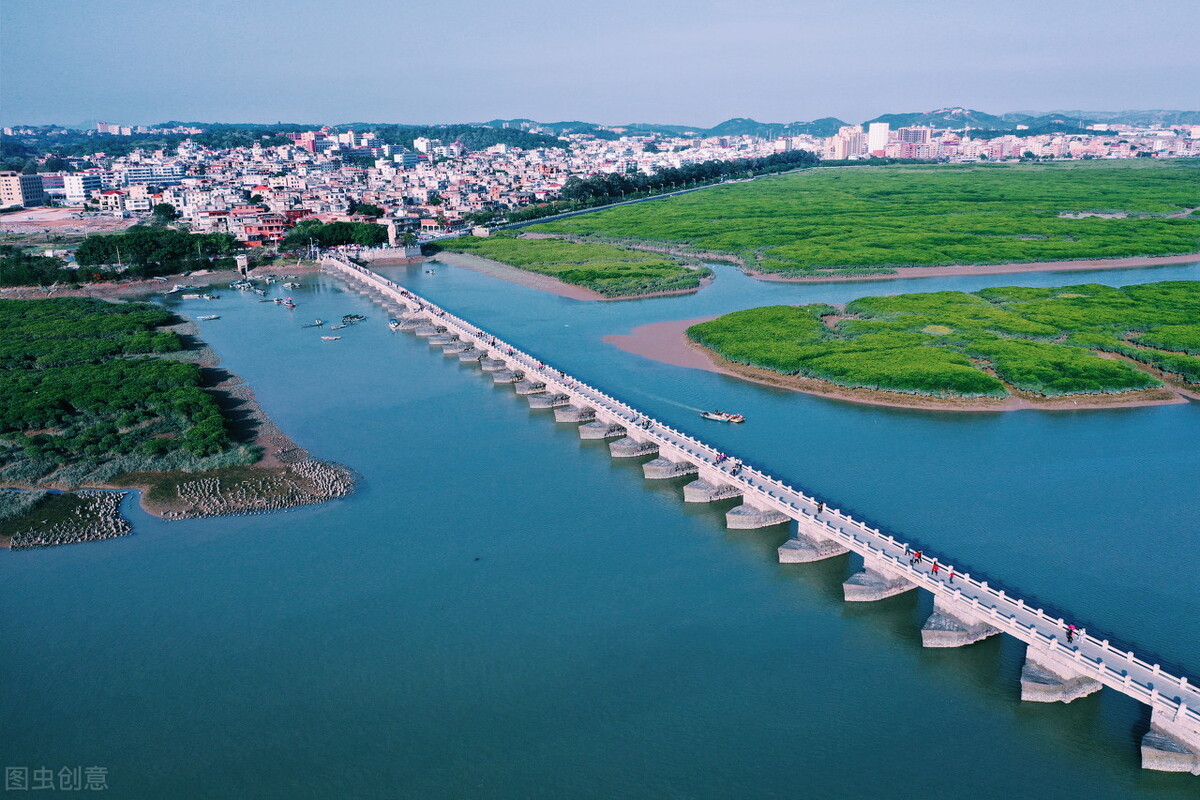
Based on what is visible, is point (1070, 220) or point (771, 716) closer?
point (771, 716)

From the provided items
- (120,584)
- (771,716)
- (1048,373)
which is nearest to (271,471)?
(120,584)

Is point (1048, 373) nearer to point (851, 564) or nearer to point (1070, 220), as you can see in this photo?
point (851, 564)

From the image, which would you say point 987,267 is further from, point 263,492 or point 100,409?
point 100,409

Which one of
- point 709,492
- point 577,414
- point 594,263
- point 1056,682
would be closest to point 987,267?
point 594,263

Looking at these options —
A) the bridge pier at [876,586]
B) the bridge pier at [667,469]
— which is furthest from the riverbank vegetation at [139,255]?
the bridge pier at [876,586]

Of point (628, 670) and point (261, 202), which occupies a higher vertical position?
point (261, 202)

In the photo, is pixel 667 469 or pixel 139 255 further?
pixel 139 255

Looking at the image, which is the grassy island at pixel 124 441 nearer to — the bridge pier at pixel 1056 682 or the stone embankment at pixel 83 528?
the stone embankment at pixel 83 528
